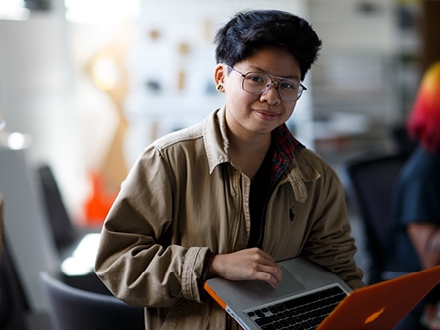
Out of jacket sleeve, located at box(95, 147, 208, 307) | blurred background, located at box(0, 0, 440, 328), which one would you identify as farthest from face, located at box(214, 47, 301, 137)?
blurred background, located at box(0, 0, 440, 328)

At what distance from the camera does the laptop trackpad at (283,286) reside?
1.16 m

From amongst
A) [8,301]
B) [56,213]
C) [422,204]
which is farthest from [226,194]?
[56,213]

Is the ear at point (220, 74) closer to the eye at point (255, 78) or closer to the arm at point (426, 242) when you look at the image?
the eye at point (255, 78)

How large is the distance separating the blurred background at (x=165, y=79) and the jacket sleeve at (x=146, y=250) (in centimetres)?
285

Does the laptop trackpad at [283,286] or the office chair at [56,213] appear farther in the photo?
the office chair at [56,213]

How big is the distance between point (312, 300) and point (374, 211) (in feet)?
4.24

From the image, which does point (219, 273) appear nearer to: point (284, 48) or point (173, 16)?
point (284, 48)

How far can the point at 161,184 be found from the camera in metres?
1.14

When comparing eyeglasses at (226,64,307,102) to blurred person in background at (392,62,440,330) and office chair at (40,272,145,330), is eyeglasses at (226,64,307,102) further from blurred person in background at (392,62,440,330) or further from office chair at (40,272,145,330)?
blurred person in background at (392,62,440,330)

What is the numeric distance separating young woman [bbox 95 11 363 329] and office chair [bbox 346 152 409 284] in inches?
45.4

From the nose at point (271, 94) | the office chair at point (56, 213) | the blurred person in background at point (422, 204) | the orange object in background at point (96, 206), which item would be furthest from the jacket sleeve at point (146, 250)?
the orange object in background at point (96, 206)

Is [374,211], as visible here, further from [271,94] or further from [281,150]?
[271,94]

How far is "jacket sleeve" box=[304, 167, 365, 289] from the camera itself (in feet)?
4.26

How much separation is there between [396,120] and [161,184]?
493cm
